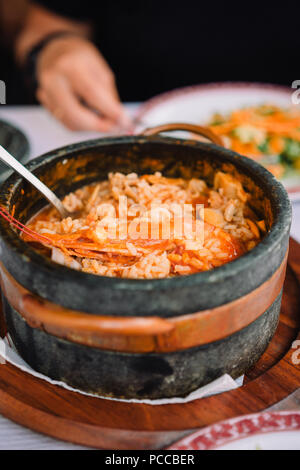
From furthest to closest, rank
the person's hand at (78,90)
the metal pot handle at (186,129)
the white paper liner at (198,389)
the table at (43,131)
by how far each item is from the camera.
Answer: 1. the person's hand at (78,90)
2. the table at (43,131)
3. the metal pot handle at (186,129)
4. the white paper liner at (198,389)

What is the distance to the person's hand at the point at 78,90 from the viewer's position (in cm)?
222

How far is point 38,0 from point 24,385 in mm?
2731

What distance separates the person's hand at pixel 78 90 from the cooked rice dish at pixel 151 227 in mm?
948

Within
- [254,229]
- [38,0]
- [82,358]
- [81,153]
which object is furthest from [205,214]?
[38,0]

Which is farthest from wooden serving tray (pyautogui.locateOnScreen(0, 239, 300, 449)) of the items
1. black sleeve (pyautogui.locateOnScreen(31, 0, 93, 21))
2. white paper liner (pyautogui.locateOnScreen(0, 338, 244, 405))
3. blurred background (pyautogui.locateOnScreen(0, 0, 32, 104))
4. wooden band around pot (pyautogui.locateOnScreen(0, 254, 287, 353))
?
blurred background (pyautogui.locateOnScreen(0, 0, 32, 104))

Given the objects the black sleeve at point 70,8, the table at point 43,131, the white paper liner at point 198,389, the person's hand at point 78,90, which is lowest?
the table at point 43,131

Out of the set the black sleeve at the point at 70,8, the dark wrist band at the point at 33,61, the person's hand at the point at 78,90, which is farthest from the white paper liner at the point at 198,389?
the black sleeve at the point at 70,8

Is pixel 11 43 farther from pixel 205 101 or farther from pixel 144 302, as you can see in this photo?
pixel 144 302

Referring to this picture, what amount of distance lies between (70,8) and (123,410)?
9.20ft

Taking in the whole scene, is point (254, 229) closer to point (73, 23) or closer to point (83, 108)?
point (83, 108)

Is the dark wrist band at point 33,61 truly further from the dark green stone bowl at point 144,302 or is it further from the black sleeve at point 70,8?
the dark green stone bowl at point 144,302

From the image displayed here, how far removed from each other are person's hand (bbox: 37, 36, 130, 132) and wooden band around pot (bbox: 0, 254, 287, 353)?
145 centimetres

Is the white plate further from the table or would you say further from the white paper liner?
the white paper liner

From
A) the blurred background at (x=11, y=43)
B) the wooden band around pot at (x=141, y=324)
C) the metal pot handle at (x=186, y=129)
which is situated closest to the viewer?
the wooden band around pot at (x=141, y=324)
